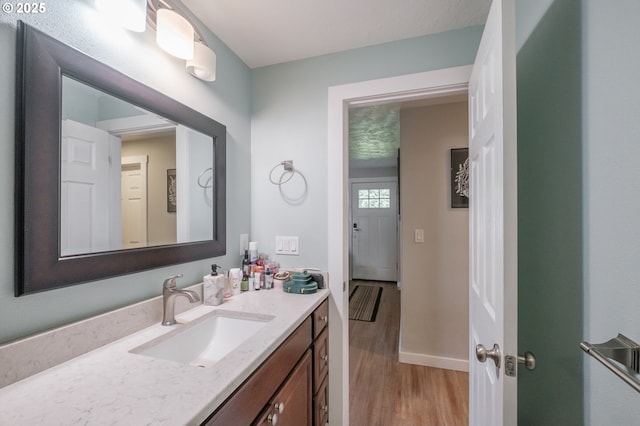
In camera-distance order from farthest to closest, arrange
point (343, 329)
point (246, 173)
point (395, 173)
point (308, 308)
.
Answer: point (395, 173), point (246, 173), point (343, 329), point (308, 308)

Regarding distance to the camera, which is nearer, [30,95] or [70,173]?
[30,95]

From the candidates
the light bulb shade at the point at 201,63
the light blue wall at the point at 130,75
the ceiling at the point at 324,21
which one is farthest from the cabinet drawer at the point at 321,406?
the ceiling at the point at 324,21

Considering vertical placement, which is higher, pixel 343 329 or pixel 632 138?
pixel 632 138

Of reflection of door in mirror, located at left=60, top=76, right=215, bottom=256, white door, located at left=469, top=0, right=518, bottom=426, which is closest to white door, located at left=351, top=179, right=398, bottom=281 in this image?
white door, located at left=469, top=0, right=518, bottom=426

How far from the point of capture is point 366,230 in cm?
529

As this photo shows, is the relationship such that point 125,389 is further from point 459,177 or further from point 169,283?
point 459,177

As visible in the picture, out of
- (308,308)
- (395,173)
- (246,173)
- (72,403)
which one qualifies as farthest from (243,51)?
(395,173)

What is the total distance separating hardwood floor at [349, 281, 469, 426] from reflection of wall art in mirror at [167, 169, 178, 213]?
1708 millimetres

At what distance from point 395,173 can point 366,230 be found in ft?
4.17

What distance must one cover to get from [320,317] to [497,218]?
97 centimetres

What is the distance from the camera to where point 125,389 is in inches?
25.0

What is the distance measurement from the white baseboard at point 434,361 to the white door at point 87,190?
7.84 feet

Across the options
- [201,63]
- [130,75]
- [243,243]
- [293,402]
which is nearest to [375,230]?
[243,243]

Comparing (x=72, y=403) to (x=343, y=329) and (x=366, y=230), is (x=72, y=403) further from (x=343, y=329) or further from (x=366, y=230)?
(x=366, y=230)
